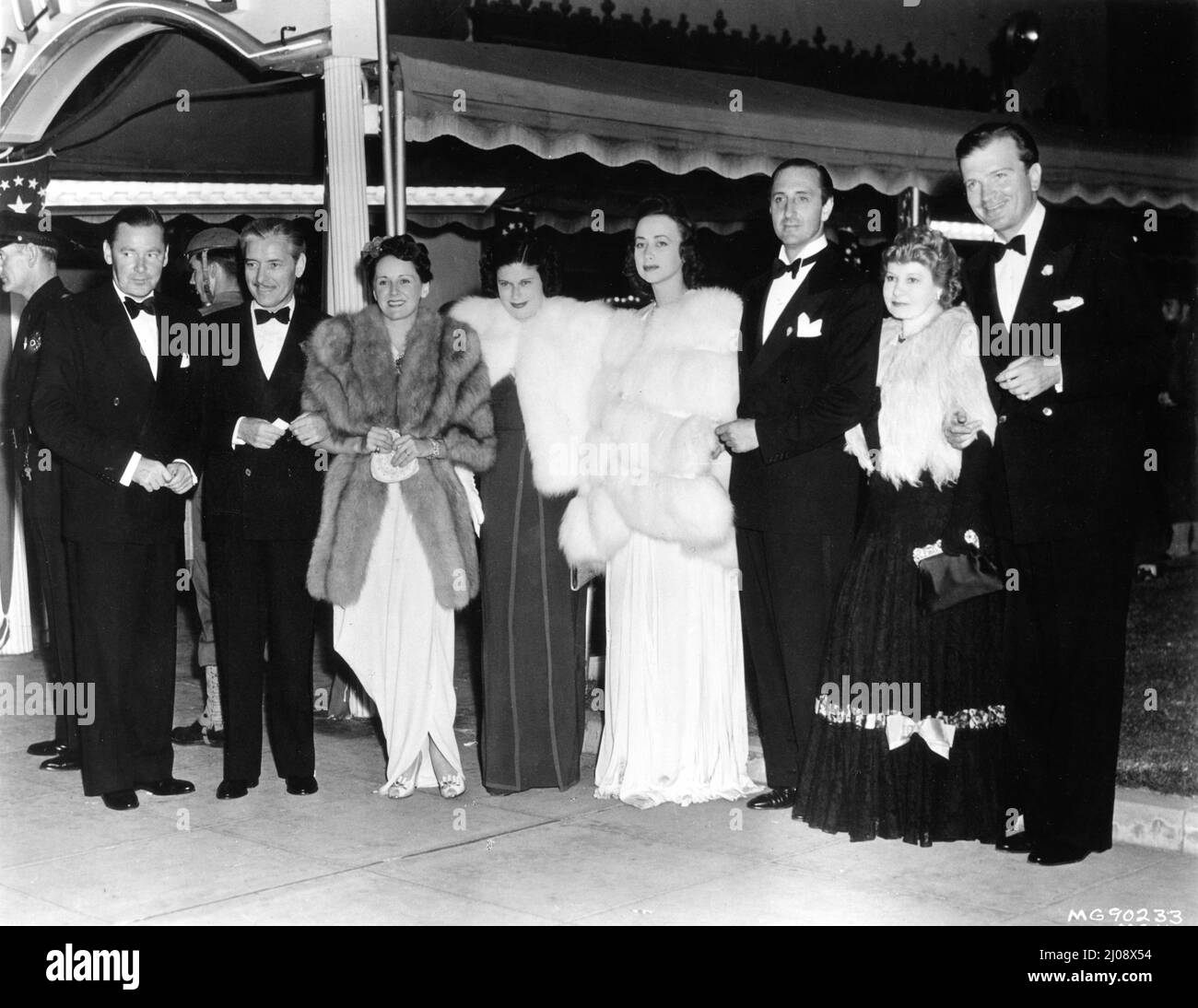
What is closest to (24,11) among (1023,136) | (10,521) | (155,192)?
(155,192)

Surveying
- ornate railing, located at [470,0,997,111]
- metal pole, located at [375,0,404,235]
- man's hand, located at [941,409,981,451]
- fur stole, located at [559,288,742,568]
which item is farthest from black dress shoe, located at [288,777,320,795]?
ornate railing, located at [470,0,997,111]

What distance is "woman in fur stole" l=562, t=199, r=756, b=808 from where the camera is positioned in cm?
470

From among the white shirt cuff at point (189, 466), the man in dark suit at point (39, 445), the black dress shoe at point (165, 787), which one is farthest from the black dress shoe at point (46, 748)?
the white shirt cuff at point (189, 466)

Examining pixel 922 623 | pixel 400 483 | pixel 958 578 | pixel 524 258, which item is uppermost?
pixel 524 258

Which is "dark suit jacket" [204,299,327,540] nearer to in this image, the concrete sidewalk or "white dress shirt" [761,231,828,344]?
the concrete sidewalk

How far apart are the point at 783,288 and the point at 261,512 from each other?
6.62 ft

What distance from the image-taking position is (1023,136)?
3977 millimetres

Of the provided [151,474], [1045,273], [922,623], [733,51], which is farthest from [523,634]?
[733,51]

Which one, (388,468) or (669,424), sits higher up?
(669,424)

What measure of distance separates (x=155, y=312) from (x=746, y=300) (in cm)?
216

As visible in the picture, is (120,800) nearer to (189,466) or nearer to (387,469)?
(189,466)

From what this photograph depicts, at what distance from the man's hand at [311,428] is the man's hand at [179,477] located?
0.41 m

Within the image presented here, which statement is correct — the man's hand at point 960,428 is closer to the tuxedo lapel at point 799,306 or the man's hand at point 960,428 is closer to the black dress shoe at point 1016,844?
the tuxedo lapel at point 799,306

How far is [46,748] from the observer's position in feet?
19.4
